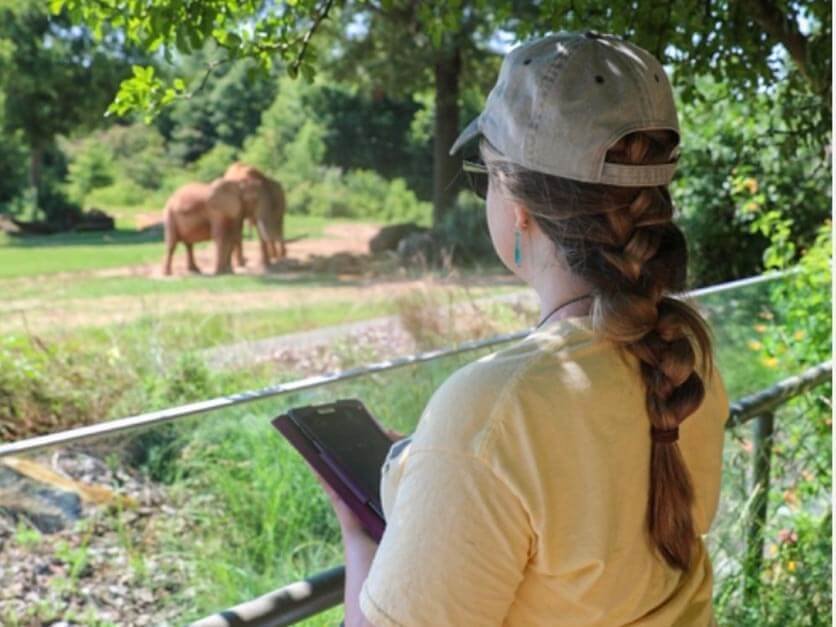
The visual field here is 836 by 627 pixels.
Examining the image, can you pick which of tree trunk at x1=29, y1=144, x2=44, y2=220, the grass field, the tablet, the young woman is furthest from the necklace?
tree trunk at x1=29, y1=144, x2=44, y2=220

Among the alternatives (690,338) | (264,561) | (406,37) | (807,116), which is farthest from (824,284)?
(406,37)

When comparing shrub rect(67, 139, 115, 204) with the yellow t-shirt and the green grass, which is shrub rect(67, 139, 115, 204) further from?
the yellow t-shirt

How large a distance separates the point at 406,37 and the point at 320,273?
13.5ft

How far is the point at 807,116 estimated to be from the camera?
3.74 metres

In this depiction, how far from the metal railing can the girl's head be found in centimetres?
51

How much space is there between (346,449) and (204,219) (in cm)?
1518

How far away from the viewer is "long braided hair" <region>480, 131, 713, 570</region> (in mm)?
982

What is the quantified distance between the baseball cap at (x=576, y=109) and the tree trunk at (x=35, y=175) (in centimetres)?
1901

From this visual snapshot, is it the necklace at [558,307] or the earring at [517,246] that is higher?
the earring at [517,246]

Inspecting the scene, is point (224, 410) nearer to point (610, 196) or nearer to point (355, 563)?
point (355, 563)

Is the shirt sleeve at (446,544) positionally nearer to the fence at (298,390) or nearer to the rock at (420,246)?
the fence at (298,390)

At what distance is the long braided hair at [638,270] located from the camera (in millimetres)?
982

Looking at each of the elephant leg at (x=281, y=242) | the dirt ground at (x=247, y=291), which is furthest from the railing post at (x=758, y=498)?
the elephant leg at (x=281, y=242)

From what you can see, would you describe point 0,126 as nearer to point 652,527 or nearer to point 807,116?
point 807,116
